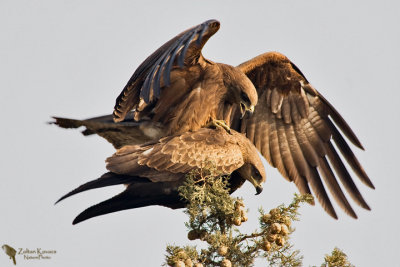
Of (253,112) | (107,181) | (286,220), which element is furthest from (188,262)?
(253,112)

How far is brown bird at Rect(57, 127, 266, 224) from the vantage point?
20.4ft

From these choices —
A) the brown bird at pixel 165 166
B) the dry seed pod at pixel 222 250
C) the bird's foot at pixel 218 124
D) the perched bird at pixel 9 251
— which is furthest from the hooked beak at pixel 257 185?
the perched bird at pixel 9 251

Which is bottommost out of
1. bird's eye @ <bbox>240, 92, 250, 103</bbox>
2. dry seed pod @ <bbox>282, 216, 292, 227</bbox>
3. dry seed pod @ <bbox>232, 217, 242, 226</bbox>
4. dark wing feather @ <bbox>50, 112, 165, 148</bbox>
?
dry seed pod @ <bbox>282, 216, 292, 227</bbox>

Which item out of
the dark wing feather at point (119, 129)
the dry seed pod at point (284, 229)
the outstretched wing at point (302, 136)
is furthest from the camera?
the outstretched wing at point (302, 136)

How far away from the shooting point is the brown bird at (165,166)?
622 cm

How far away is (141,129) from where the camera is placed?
7125mm

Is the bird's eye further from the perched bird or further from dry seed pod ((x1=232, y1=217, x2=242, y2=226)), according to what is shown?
the perched bird

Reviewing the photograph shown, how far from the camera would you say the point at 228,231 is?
548cm

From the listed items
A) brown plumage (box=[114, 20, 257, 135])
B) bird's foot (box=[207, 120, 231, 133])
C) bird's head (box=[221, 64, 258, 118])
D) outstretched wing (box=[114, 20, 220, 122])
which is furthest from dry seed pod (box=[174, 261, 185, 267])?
bird's head (box=[221, 64, 258, 118])

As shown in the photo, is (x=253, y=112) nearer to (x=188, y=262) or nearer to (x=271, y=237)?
(x=271, y=237)

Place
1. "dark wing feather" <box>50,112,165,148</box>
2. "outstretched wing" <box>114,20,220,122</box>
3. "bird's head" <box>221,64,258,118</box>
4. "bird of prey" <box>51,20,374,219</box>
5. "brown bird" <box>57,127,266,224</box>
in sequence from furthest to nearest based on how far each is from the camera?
1. "dark wing feather" <box>50,112,165,148</box>
2. "bird's head" <box>221,64,258,118</box>
3. "bird of prey" <box>51,20,374,219</box>
4. "brown bird" <box>57,127,266,224</box>
5. "outstretched wing" <box>114,20,220,122</box>

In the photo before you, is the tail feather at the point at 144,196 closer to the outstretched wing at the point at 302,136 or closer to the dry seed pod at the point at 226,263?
the dry seed pod at the point at 226,263

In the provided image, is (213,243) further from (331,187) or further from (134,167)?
(331,187)

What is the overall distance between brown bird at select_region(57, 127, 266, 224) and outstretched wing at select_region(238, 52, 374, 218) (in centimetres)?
190
